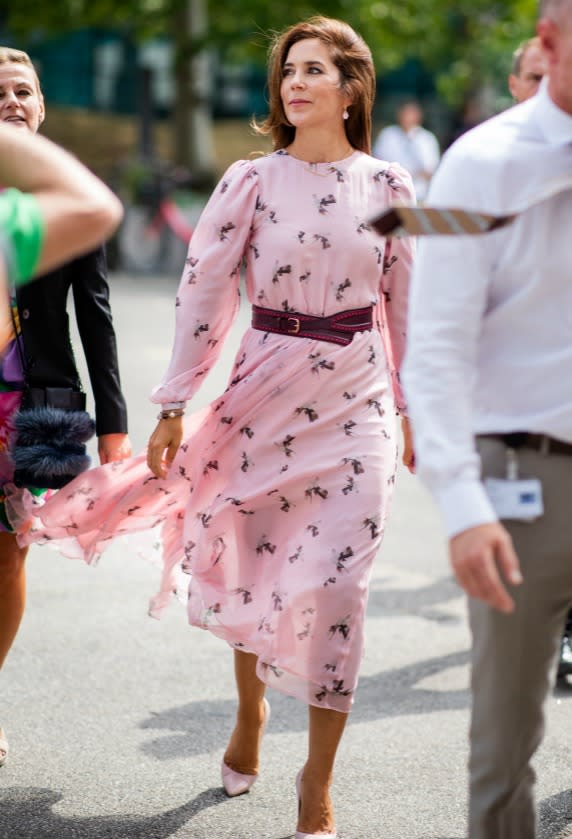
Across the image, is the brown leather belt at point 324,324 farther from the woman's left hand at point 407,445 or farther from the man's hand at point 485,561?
the man's hand at point 485,561

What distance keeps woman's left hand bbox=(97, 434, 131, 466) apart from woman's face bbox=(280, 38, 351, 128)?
42.1 inches

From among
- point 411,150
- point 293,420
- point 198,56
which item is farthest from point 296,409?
point 198,56

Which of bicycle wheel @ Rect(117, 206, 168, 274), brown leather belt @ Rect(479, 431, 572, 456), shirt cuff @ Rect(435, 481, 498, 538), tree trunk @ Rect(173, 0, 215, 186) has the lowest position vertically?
bicycle wheel @ Rect(117, 206, 168, 274)

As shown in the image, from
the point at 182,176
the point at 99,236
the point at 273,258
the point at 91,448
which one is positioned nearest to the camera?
the point at 99,236

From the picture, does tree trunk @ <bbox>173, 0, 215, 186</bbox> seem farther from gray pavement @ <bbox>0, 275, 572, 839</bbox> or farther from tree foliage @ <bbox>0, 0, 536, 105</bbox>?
gray pavement @ <bbox>0, 275, 572, 839</bbox>

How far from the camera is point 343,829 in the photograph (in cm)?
399

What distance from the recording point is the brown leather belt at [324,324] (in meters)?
3.96

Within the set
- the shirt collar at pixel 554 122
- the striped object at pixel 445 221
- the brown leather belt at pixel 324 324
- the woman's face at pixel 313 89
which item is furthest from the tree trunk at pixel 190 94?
the striped object at pixel 445 221

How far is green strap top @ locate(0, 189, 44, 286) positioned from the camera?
2354mm

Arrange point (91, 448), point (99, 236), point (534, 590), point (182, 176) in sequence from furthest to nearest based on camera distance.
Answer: point (182, 176)
point (91, 448)
point (534, 590)
point (99, 236)

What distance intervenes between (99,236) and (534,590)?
1.01m

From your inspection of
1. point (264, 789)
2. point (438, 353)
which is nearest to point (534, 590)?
point (438, 353)

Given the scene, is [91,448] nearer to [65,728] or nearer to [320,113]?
[65,728]

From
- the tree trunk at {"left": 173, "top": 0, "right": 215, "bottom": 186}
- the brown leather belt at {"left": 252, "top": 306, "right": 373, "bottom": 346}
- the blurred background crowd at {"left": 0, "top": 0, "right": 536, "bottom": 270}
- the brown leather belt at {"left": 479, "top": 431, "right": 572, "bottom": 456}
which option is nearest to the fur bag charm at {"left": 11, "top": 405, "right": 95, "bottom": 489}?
the brown leather belt at {"left": 252, "top": 306, "right": 373, "bottom": 346}
